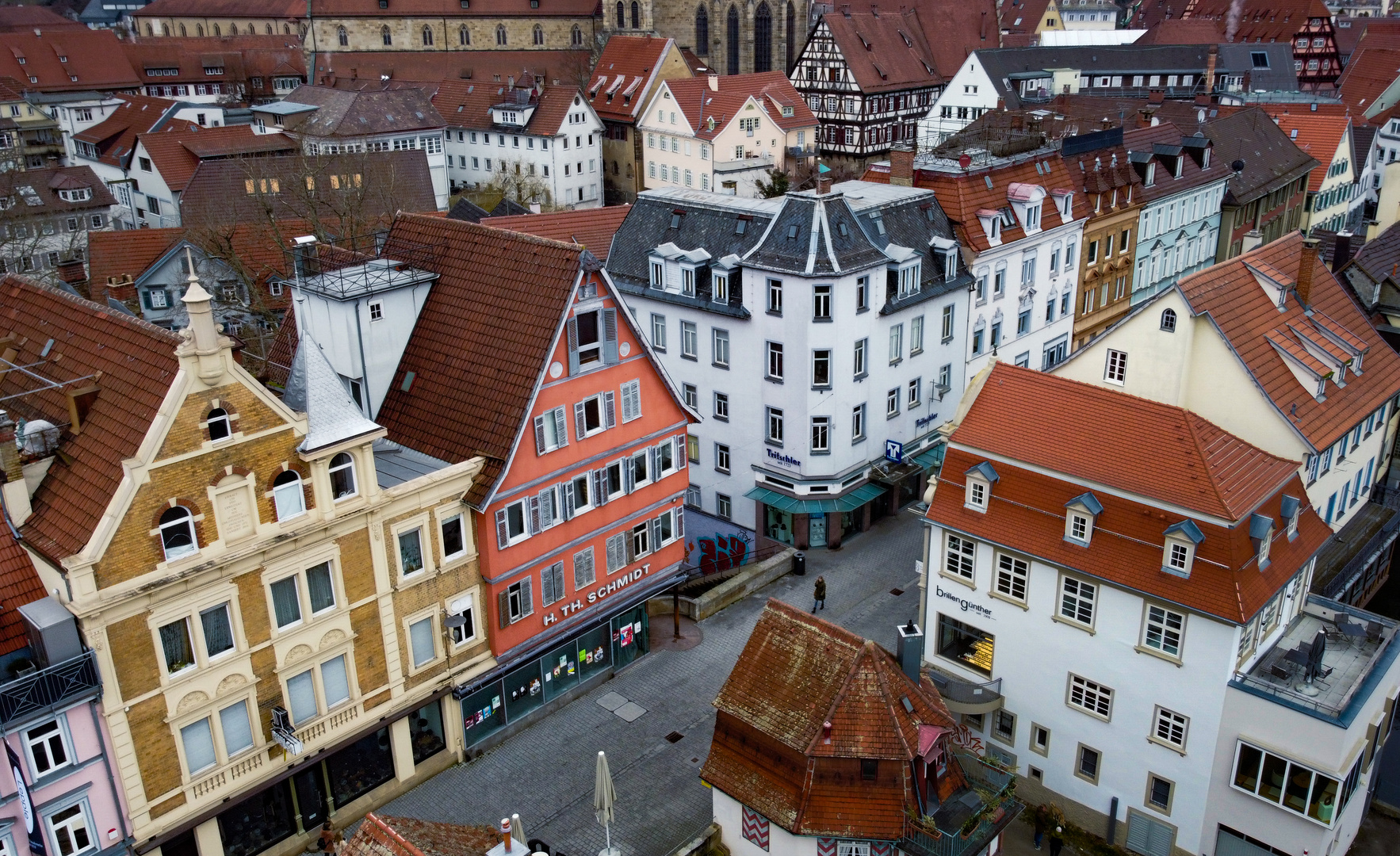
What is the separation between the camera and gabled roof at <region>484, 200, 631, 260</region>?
173ft

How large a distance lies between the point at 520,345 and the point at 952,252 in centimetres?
2225

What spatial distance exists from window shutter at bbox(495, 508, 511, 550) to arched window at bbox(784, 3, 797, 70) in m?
111

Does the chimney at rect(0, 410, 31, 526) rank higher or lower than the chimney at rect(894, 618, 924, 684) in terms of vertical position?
higher

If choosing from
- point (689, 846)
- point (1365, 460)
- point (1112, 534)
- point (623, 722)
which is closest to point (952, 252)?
point (1365, 460)

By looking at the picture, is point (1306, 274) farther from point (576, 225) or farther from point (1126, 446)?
point (576, 225)

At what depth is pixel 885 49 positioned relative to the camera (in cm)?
11281

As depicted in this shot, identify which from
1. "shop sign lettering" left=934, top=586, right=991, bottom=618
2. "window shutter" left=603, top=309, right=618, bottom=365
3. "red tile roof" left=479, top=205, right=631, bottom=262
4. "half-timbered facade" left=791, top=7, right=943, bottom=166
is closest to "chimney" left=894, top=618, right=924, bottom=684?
"shop sign lettering" left=934, top=586, right=991, bottom=618

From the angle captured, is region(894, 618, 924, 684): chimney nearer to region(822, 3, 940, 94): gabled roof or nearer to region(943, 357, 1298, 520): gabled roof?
region(943, 357, 1298, 520): gabled roof

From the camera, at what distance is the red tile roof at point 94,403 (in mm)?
24156

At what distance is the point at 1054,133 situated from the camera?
2559 inches

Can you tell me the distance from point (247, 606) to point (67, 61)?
409 ft

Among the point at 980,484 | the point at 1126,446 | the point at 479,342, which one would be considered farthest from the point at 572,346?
the point at 1126,446

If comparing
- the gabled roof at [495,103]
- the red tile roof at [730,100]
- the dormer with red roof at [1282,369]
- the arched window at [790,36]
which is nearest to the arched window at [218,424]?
the dormer with red roof at [1282,369]

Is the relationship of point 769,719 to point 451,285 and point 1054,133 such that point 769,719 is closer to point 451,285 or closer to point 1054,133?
point 451,285
